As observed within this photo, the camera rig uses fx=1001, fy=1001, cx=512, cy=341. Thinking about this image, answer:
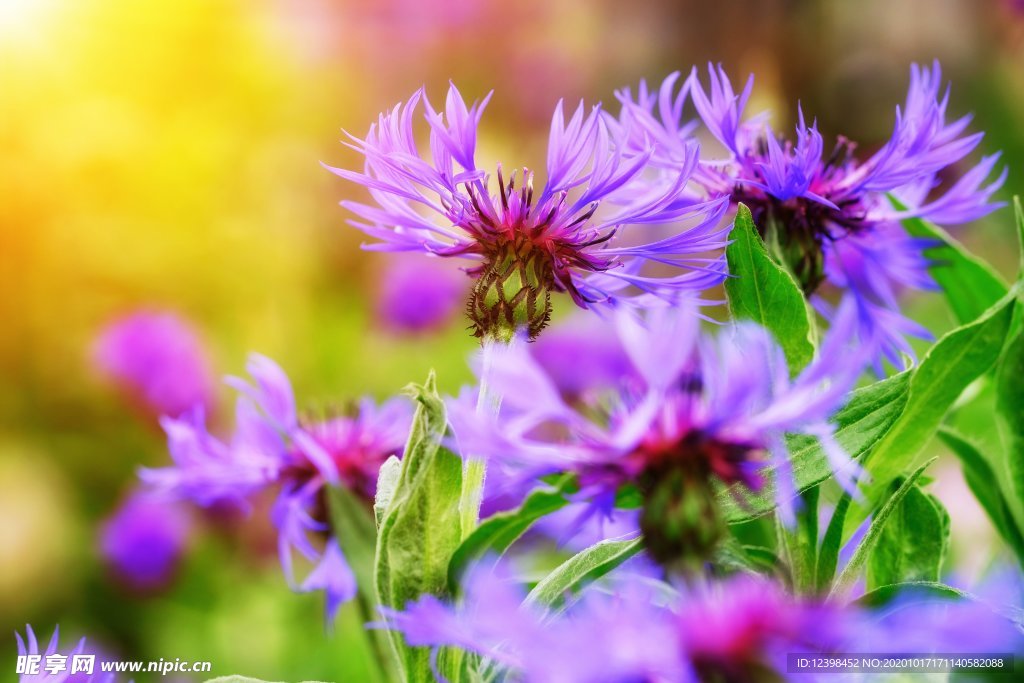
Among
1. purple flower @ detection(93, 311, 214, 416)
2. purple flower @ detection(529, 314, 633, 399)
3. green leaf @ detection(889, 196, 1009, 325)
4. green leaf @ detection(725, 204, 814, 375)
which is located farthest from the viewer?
purple flower @ detection(93, 311, 214, 416)

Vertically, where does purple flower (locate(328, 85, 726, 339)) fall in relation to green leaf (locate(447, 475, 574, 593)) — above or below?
above

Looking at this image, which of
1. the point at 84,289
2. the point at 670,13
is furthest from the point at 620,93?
the point at 670,13

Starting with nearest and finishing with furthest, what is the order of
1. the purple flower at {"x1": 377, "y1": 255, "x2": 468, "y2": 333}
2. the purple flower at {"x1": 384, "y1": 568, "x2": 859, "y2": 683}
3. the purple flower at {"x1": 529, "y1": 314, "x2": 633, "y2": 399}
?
the purple flower at {"x1": 384, "y1": 568, "x2": 859, "y2": 683}, the purple flower at {"x1": 529, "y1": 314, "x2": 633, "y2": 399}, the purple flower at {"x1": 377, "y1": 255, "x2": 468, "y2": 333}

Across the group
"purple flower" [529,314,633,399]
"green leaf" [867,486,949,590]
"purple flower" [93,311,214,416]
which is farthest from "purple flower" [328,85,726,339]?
"purple flower" [93,311,214,416]

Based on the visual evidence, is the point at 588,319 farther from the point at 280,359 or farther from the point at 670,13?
the point at 670,13

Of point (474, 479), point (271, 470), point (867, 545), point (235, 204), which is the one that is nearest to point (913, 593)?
point (867, 545)

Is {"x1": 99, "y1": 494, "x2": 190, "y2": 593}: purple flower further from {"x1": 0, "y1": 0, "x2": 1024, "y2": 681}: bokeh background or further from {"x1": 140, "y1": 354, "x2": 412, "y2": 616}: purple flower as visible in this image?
{"x1": 140, "y1": 354, "x2": 412, "y2": 616}: purple flower

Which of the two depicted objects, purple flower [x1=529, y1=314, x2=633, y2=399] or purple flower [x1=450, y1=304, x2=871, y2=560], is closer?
purple flower [x1=450, y1=304, x2=871, y2=560]

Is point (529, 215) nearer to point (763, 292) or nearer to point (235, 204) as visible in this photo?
point (763, 292)
